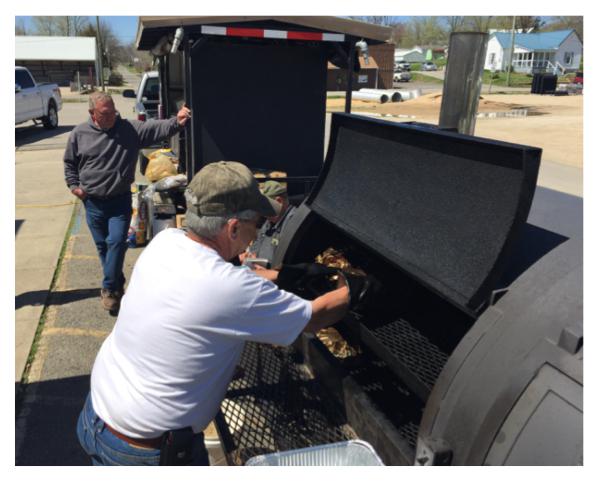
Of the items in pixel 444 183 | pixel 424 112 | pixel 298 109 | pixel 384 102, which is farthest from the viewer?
pixel 384 102

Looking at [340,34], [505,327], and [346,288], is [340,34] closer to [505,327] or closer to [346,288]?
[346,288]

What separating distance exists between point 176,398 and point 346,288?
2.38 feet

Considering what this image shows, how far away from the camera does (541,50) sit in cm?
6128

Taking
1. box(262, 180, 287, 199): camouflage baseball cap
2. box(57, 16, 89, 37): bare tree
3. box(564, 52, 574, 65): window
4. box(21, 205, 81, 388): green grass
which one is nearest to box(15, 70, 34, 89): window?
box(21, 205, 81, 388): green grass

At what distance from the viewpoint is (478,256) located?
1.75 meters

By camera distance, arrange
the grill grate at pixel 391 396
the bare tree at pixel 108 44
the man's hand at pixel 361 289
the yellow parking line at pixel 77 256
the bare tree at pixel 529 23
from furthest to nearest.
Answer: the bare tree at pixel 529 23 → the bare tree at pixel 108 44 → the yellow parking line at pixel 77 256 → the grill grate at pixel 391 396 → the man's hand at pixel 361 289

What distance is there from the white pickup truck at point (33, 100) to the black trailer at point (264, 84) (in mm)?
11413

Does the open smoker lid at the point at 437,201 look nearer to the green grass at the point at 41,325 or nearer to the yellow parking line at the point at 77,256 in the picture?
the green grass at the point at 41,325

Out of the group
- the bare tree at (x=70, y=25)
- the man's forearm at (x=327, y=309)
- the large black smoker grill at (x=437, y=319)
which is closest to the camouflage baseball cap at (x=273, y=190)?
the large black smoker grill at (x=437, y=319)

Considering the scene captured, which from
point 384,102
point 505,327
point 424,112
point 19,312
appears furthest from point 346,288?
point 384,102

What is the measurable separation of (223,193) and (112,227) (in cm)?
328

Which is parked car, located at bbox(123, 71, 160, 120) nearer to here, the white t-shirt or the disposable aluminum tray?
the white t-shirt

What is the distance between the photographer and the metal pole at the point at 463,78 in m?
3.75

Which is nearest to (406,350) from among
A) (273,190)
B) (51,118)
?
(273,190)
